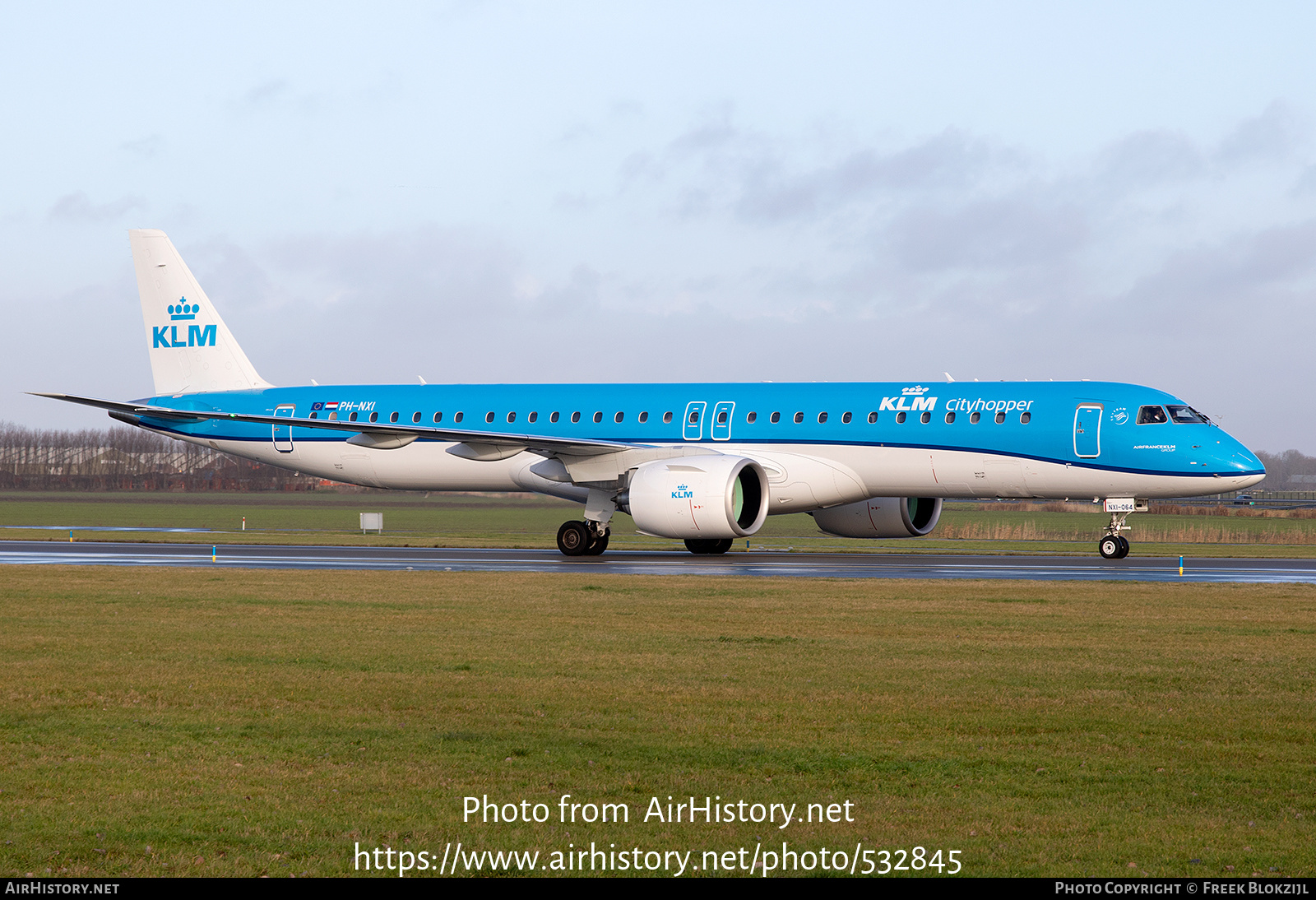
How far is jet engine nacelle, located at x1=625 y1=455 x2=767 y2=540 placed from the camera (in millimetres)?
27359

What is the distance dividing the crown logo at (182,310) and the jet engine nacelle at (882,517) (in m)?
18.5

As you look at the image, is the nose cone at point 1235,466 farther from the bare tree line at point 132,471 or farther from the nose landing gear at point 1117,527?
the bare tree line at point 132,471

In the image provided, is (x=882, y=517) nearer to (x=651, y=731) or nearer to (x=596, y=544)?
(x=596, y=544)

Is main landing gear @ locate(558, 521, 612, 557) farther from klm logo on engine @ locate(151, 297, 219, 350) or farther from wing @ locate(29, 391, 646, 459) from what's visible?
klm logo on engine @ locate(151, 297, 219, 350)

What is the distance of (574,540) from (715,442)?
3971 millimetres

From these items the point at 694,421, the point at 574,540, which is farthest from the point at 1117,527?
the point at 574,540

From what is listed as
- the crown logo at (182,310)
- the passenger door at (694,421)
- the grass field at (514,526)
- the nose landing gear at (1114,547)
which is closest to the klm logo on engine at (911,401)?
the passenger door at (694,421)

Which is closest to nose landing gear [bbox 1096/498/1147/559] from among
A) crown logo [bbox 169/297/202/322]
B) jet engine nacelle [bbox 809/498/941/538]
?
jet engine nacelle [bbox 809/498/941/538]

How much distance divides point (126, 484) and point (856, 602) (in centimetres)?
12422

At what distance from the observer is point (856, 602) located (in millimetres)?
18359

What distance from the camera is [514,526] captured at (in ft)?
190

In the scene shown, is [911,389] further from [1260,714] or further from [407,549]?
[1260,714]

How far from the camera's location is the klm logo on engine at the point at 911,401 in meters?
29.0

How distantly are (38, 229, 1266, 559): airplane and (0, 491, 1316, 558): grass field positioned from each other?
374 centimetres
